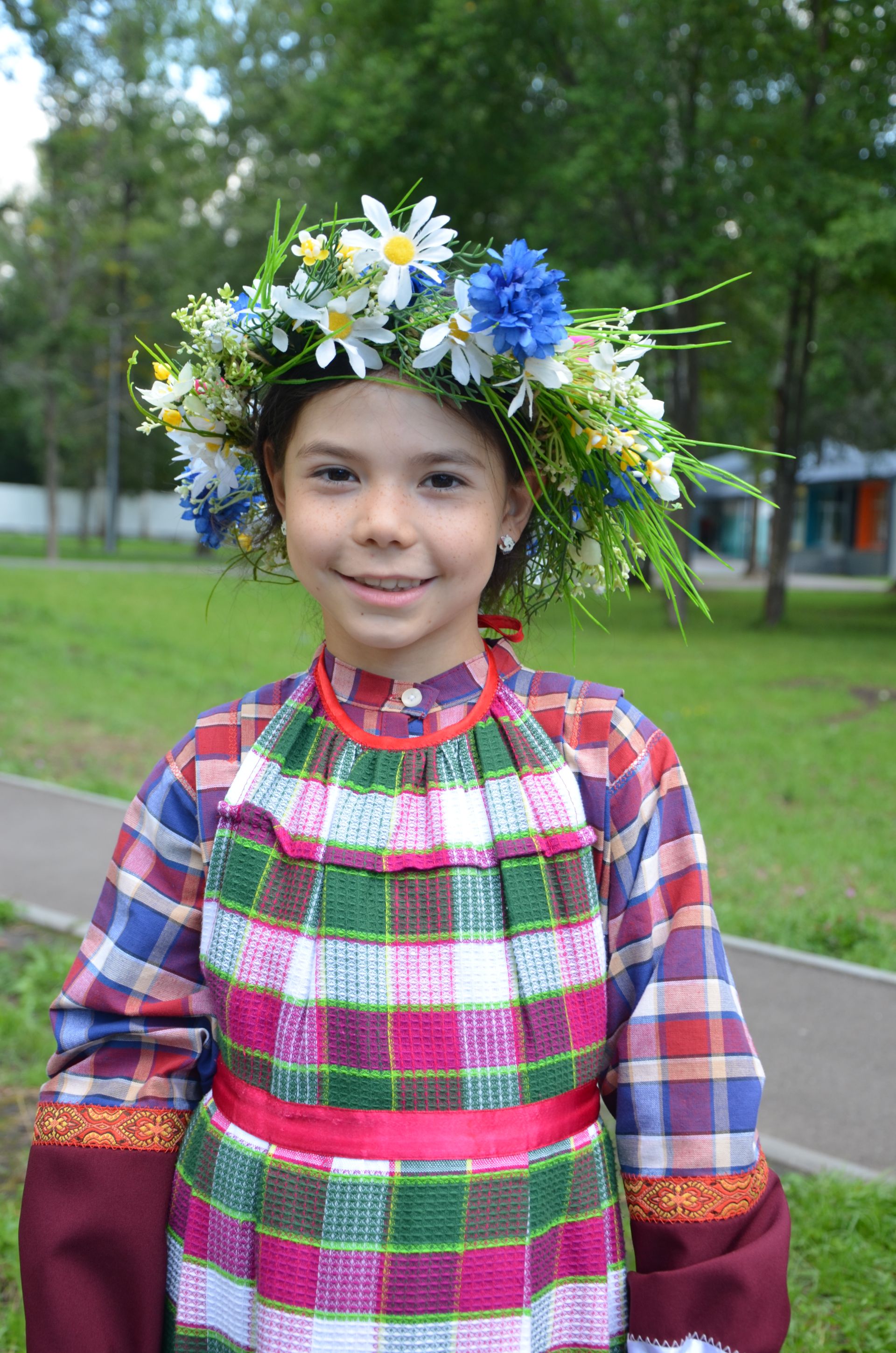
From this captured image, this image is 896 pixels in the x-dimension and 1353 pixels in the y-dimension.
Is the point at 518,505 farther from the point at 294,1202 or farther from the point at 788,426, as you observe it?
the point at 788,426

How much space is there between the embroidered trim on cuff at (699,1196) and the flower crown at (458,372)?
2.44 ft

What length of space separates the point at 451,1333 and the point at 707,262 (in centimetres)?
1682

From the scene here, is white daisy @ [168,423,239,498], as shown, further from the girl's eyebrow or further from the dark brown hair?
the girl's eyebrow

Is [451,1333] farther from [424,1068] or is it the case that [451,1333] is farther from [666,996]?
[666,996]

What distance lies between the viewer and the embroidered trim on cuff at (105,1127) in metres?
1.51

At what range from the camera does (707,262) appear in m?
16.4

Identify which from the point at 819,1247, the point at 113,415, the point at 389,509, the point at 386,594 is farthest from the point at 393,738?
the point at 113,415

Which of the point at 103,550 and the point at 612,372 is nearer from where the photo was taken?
the point at 612,372

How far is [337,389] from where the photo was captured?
1472mm

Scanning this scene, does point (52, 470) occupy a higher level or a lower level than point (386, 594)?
higher

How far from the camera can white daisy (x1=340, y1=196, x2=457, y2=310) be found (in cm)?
142

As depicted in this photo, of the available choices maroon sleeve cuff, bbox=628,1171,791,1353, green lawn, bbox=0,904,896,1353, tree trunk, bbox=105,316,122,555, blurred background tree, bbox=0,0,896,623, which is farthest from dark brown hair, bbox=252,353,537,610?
tree trunk, bbox=105,316,122,555

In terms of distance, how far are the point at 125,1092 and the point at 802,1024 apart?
2885 millimetres

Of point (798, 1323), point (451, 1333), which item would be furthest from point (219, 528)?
point (798, 1323)
